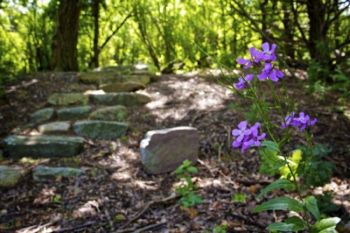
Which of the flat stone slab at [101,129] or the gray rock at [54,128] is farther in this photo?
the gray rock at [54,128]

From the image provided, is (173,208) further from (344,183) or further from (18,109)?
(18,109)

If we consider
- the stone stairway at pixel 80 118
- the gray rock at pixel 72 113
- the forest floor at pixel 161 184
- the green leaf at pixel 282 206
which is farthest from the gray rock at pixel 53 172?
the green leaf at pixel 282 206

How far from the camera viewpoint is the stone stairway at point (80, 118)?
4652 millimetres

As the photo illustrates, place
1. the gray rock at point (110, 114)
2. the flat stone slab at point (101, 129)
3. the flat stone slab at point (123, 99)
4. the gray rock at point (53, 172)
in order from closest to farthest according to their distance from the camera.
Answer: the gray rock at point (53, 172) → the flat stone slab at point (101, 129) → the gray rock at point (110, 114) → the flat stone slab at point (123, 99)

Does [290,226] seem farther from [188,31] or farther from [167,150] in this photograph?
[188,31]

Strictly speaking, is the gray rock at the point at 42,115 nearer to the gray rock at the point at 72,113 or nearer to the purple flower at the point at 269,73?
the gray rock at the point at 72,113

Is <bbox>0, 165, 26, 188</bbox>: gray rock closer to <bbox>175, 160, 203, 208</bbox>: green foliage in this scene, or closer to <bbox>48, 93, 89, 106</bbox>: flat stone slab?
<bbox>175, 160, 203, 208</bbox>: green foliage

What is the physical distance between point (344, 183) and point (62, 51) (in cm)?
616

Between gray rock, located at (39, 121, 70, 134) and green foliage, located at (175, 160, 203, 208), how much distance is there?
2025 millimetres

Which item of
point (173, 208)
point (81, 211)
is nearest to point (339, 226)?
point (173, 208)

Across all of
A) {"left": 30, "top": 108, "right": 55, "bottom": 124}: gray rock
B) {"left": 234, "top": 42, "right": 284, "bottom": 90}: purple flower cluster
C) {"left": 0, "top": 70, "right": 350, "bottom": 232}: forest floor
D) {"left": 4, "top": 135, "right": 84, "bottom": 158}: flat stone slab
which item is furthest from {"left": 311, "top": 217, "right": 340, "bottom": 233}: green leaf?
{"left": 30, "top": 108, "right": 55, "bottom": 124}: gray rock

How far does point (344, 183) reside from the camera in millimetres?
3518

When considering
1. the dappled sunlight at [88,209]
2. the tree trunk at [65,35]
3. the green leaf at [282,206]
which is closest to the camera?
the green leaf at [282,206]

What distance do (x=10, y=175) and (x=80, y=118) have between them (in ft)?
5.45
